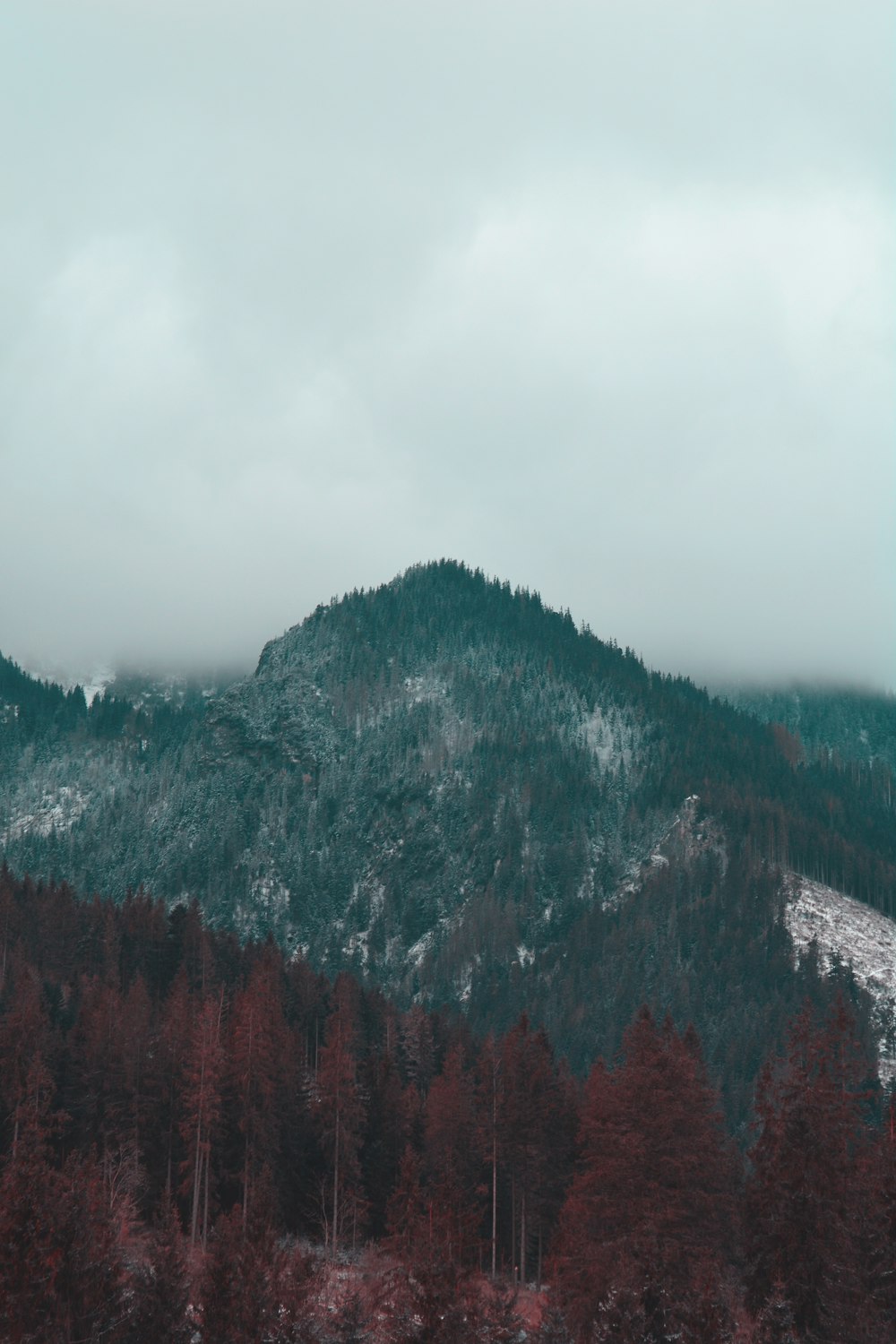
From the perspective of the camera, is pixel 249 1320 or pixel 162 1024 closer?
pixel 249 1320

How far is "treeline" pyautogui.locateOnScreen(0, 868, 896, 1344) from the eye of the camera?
45.9 metres

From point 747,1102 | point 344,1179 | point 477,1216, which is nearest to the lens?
point 477,1216

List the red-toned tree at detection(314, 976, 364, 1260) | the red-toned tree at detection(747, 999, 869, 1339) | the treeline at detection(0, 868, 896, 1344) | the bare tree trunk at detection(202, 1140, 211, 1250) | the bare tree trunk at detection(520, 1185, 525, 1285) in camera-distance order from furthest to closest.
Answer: the red-toned tree at detection(314, 976, 364, 1260), the bare tree trunk at detection(520, 1185, 525, 1285), the bare tree trunk at detection(202, 1140, 211, 1250), the red-toned tree at detection(747, 999, 869, 1339), the treeline at detection(0, 868, 896, 1344)

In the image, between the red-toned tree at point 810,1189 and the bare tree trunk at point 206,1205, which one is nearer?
the red-toned tree at point 810,1189

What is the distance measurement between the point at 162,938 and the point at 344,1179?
A: 49.6 m

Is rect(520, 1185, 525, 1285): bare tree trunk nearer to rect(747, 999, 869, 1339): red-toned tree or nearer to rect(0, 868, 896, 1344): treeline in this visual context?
rect(0, 868, 896, 1344): treeline

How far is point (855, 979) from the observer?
634ft

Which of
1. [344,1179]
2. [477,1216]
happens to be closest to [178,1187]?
[344,1179]

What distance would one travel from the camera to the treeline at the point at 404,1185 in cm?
4588

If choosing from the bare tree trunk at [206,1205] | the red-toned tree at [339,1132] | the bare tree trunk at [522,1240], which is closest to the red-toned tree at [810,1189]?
the bare tree trunk at [522,1240]

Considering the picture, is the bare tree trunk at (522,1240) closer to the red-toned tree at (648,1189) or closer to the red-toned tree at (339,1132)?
the red-toned tree at (339,1132)

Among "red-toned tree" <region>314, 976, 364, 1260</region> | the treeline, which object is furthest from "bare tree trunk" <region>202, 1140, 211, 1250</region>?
"red-toned tree" <region>314, 976, 364, 1260</region>

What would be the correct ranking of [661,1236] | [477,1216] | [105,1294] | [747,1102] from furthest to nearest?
[747,1102], [477,1216], [661,1236], [105,1294]

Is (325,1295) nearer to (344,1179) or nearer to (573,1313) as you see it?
(573,1313)
